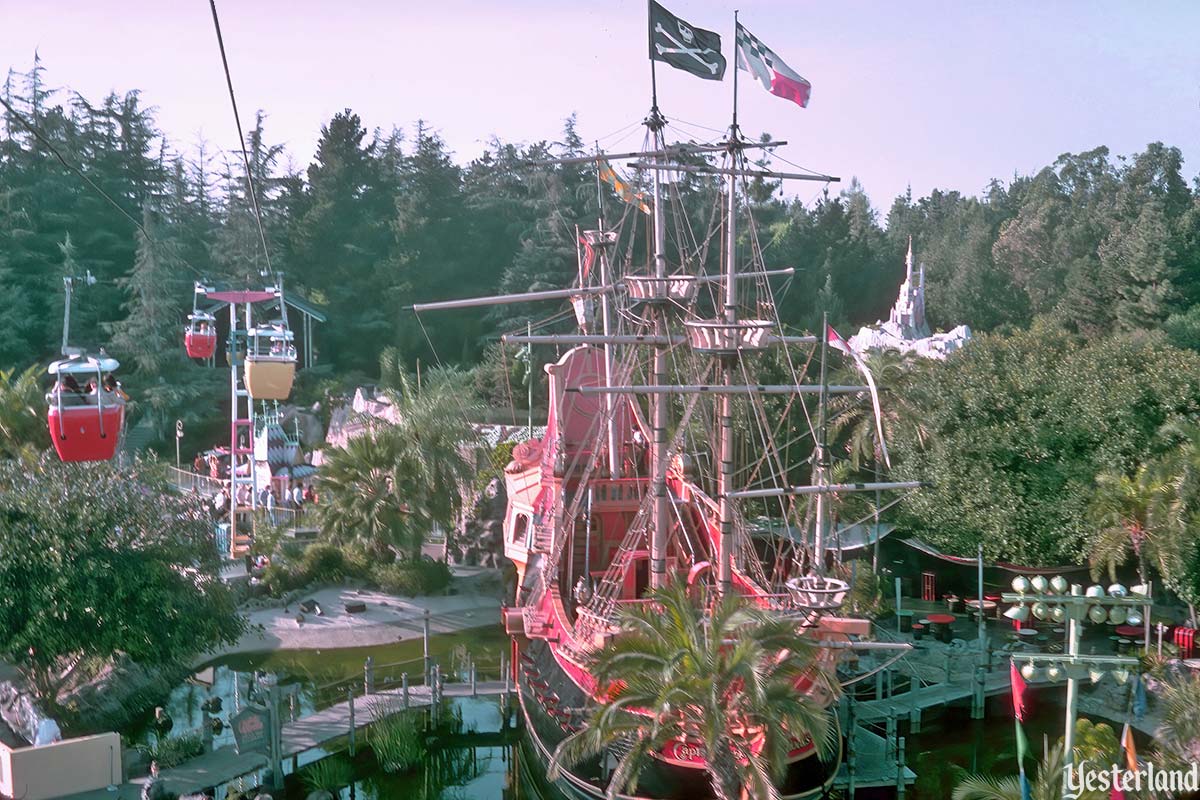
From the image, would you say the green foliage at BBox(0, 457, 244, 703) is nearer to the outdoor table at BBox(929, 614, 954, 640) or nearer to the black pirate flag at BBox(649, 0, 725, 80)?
the black pirate flag at BBox(649, 0, 725, 80)

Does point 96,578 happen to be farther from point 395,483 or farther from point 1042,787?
point 1042,787

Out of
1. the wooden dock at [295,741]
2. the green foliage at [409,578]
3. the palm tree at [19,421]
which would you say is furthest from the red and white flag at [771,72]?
the palm tree at [19,421]

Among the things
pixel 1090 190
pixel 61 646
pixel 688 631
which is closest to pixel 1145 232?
pixel 1090 190

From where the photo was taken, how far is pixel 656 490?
1862 cm

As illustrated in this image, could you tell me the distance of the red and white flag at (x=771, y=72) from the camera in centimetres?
1766

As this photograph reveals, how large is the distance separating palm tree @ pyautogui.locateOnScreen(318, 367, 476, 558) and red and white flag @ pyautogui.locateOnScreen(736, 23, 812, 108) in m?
13.4

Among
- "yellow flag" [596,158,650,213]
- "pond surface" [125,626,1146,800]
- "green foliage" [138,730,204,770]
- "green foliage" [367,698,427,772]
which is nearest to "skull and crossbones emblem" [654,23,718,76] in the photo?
"yellow flag" [596,158,650,213]

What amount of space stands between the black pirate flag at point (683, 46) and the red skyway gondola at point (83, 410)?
31.7 ft

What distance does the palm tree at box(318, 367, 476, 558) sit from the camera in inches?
1068

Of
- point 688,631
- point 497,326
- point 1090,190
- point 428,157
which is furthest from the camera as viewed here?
point 1090,190

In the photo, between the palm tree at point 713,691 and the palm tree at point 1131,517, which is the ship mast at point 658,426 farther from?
the palm tree at point 1131,517

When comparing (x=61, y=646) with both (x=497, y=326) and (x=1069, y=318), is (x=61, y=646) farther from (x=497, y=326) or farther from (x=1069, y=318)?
(x=1069, y=318)

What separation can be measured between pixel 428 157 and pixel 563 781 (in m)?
40.4

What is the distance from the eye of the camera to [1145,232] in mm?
39438
